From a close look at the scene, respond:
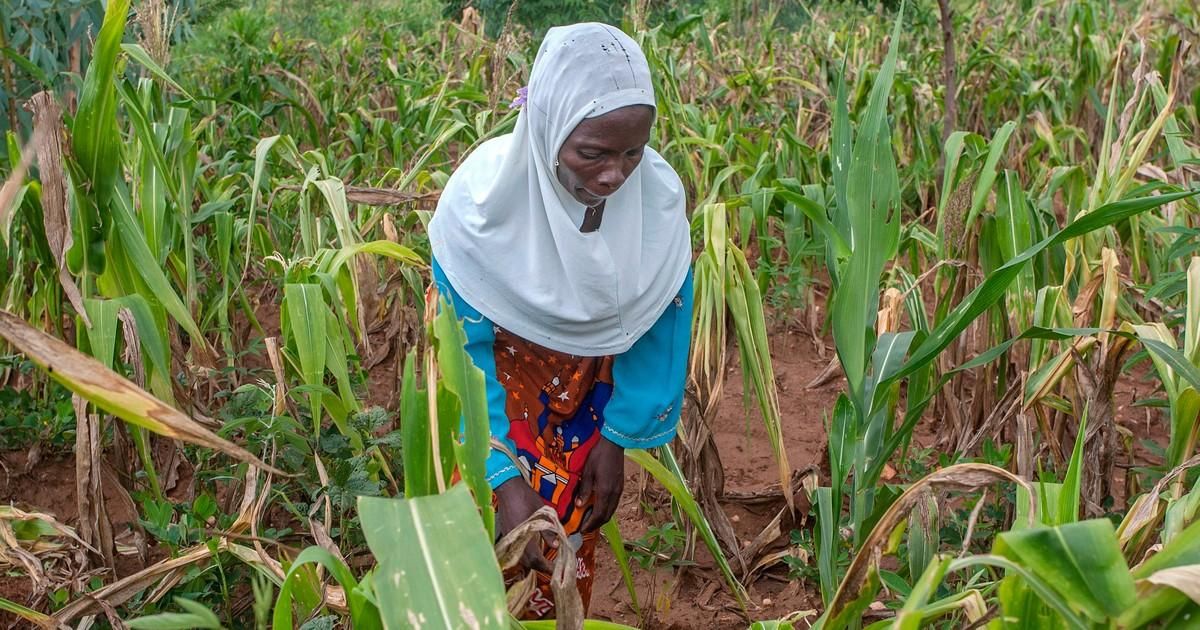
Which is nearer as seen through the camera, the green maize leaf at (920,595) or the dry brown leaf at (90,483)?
the green maize leaf at (920,595)

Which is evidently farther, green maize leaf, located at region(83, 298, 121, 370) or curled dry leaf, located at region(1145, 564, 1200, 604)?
green maize leaf, located at region(83, 298, 121, 370)

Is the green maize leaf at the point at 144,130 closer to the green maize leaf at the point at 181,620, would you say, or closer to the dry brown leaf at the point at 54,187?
the dry brown leaf at the point at 54,187

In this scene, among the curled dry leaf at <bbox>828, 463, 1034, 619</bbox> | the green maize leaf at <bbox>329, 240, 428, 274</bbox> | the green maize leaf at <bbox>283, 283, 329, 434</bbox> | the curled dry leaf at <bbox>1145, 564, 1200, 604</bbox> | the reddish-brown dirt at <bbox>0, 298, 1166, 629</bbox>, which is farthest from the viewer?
the reddish-brown dirt at <bbox>0, 298, 1166, 629</bbox>

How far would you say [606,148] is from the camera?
56.7 inches

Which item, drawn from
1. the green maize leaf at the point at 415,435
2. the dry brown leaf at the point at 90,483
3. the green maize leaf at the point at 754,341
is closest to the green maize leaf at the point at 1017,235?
the green maize leaf at the point at 754,341

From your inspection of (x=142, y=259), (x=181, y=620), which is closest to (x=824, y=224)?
(x=181, y=620)

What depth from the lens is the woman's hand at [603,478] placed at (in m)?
1.77

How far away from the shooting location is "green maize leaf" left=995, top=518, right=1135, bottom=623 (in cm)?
87

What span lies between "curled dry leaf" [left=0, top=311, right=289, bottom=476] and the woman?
22.1 inches

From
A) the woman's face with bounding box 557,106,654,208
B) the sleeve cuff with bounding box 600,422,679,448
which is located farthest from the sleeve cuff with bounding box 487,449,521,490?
the woman's face with bounding box 557,106,654,208

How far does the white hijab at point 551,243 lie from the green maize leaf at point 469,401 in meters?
0.51

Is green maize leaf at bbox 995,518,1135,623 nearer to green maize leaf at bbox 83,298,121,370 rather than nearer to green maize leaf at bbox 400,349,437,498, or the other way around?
green maize leaf at bbox 400,349,437,498

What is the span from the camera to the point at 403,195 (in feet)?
7.12

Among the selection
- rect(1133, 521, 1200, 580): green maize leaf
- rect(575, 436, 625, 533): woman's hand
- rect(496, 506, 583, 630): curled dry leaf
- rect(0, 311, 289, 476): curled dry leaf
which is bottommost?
rect(575, 436, 625, 533): woman's hand
